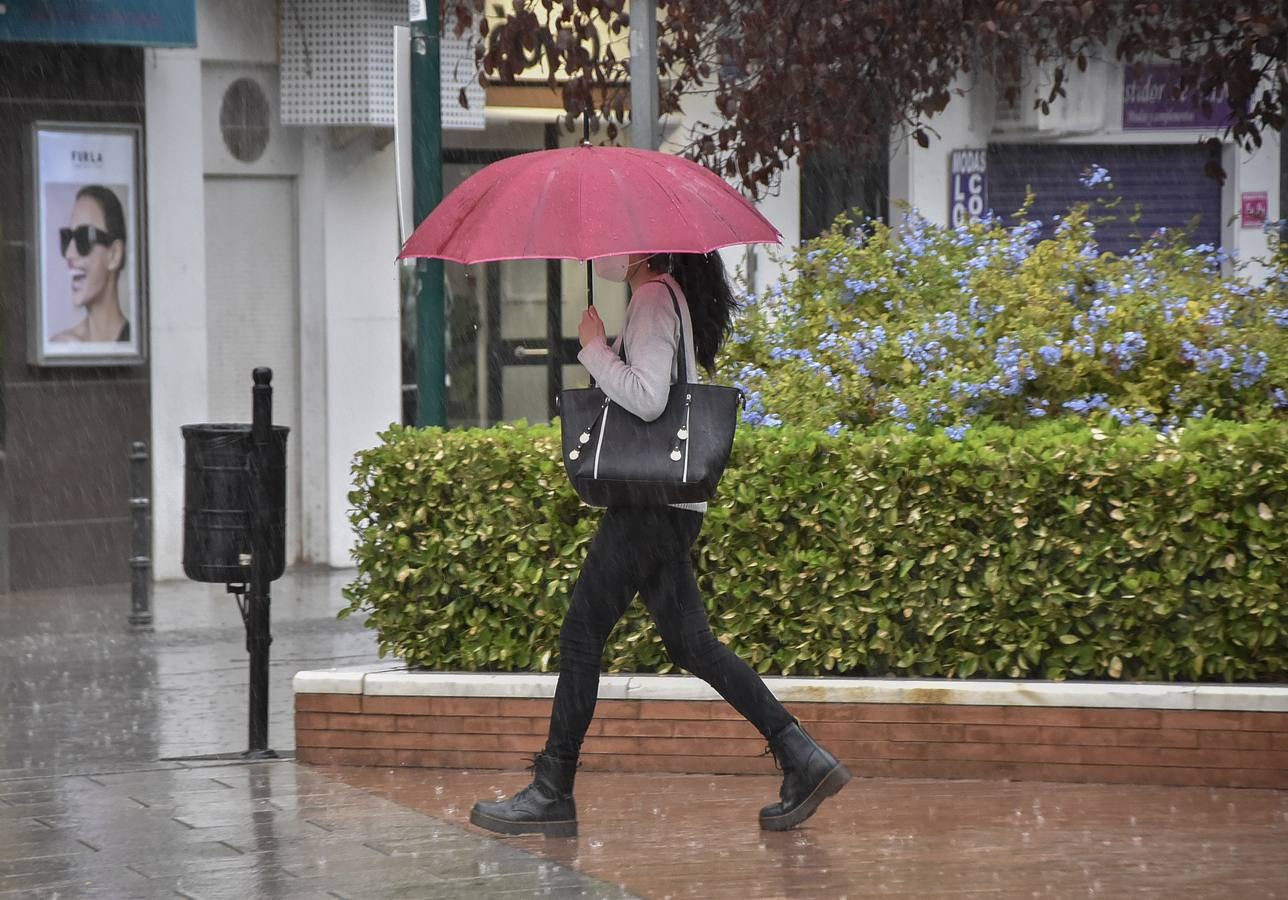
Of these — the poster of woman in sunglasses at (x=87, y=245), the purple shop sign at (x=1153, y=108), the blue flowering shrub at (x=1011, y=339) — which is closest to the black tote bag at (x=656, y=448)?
the blue flowering shrub at (x=1011, y=339)

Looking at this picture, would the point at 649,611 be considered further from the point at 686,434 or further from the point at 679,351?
the point at 679,351

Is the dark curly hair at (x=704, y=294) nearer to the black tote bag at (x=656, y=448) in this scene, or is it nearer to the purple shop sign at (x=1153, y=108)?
the black tote bag at (x=656, y=448)

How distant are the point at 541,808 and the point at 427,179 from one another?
341 centimetres

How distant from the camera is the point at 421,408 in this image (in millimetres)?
8641

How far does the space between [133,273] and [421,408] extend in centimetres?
593

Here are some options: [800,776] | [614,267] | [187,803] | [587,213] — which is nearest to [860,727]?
[800,776]

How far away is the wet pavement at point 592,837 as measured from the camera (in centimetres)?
546

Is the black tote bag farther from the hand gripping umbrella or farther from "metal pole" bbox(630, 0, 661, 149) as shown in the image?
"metal pole" bbox(630, 0, 661, 149)

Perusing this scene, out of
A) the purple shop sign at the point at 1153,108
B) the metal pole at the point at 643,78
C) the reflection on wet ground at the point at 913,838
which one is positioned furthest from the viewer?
the purple shop sign at the point at 1153,108

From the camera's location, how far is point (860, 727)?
6.71 meters

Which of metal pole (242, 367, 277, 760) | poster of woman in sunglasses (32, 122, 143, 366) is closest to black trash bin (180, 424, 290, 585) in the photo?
metal pole (242, 367, 277, 760)

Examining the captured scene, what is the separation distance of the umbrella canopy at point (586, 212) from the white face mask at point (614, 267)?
Result: 10.0 inches

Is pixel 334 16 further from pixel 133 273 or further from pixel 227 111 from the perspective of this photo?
pixel 133 273

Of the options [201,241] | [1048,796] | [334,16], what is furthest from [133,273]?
[1048,796]
